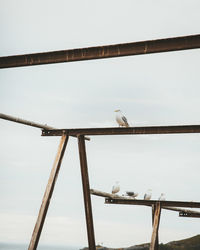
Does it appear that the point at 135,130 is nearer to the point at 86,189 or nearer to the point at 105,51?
the point at 86,189

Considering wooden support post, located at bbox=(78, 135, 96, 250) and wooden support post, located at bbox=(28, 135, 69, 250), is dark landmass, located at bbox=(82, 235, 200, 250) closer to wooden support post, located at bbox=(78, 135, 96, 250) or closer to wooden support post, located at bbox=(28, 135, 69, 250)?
wooden support post, located at bbox=(78, 135, 96, 250)

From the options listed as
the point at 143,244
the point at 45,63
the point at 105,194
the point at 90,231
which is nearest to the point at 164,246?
the point at 143,244

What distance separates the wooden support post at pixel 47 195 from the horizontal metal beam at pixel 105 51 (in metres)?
2.21

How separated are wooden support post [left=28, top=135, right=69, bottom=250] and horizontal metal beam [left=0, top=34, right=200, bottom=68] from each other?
2214 mm

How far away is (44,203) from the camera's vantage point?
6930mm

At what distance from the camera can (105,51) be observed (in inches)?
211

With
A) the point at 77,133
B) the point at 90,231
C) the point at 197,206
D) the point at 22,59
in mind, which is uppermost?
the point at 22,59

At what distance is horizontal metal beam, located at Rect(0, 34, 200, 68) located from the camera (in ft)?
16.4

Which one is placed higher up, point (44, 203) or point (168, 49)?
point (168, 49)

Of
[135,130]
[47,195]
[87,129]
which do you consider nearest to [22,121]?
[87,129]

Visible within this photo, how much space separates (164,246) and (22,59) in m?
31.1

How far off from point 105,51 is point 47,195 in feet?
9.73

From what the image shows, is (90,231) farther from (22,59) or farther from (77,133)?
(22,59)

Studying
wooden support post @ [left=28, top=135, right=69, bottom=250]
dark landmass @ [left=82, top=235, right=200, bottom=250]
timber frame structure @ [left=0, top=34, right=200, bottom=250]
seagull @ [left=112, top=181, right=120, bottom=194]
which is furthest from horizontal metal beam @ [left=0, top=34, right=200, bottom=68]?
dark landmass @ [left=82, top=235, right=200, bottom=250]
